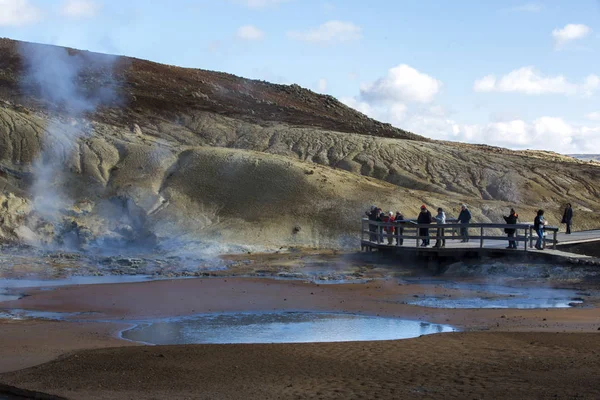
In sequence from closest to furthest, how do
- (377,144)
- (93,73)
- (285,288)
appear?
(285,288), (377,144), (93,73)

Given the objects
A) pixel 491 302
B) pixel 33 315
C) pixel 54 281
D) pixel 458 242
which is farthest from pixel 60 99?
pixel 491 302

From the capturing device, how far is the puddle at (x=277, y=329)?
1603cm

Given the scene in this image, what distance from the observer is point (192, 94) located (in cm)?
6406

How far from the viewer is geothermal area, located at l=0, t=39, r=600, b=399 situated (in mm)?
12906

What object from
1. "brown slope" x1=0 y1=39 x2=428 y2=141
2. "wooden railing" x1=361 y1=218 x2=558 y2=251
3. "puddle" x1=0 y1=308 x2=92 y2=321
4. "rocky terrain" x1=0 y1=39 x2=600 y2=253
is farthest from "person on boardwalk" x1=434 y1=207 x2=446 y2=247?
"brown slope" x1=0 y1=39 x2=428 y2=141

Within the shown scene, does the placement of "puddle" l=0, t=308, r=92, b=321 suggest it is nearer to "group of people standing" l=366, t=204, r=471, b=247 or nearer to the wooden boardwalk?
the wooden boardwalk

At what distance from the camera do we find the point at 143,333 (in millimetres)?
16828

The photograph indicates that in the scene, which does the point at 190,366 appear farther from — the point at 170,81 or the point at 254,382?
the point at 170,81

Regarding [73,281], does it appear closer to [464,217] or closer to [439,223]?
[439,223]

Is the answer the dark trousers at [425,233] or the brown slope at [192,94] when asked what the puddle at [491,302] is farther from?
the brown slope at [192,94]

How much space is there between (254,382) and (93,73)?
56242 mm

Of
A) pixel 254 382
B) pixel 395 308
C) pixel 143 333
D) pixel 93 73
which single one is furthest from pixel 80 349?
pixel 93 73

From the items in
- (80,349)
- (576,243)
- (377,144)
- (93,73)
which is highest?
(93,73)

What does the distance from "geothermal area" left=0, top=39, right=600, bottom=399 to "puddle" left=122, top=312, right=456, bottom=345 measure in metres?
0.08
